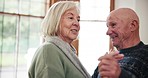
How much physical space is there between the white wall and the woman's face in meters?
2.32

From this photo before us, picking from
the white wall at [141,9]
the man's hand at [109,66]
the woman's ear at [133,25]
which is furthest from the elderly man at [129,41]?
the white wall at [141,9]

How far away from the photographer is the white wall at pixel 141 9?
3.84m

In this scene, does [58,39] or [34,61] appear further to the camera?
[58,39]

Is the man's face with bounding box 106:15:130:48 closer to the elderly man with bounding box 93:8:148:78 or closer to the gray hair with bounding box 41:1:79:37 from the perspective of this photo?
the elderly man with bounding box 93:8:148:78

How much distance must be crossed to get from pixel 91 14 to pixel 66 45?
223cm

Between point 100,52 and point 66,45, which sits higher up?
point 66,45

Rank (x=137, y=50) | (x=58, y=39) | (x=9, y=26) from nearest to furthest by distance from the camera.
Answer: (x=137, y=50)
(x=58, y=39)
(x=9, y=26)

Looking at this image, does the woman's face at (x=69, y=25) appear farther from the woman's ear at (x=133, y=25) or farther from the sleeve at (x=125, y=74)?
the sleeve at (x=125, y=74)

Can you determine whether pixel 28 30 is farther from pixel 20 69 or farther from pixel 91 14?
pixel 91 14

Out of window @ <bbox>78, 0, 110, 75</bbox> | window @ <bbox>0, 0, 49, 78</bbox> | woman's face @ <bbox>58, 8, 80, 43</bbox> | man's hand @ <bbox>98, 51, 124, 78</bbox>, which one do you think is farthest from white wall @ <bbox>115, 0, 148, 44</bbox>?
man's hand @ <bbox>98, 51, 124, 78</bbox>

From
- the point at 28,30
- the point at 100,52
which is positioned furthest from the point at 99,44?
the point at 28,30

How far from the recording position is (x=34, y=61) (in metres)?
1.48

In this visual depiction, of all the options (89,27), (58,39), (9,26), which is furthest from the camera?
(89,27)

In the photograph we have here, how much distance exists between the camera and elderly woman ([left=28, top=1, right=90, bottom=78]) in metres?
1.40
